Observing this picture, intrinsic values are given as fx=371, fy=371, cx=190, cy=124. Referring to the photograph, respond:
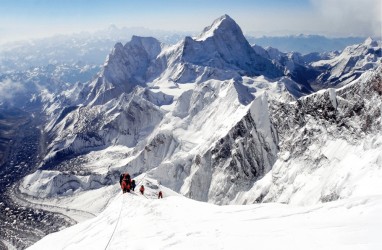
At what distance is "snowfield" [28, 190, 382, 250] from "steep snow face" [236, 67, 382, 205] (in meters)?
33.5

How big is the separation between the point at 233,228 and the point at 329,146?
Answer: 3126 inches

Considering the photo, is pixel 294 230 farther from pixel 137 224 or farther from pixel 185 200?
pixel 185 200

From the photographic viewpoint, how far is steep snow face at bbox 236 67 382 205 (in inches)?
3095

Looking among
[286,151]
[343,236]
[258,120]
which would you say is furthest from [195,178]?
[343,236]

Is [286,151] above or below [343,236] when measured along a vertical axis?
below

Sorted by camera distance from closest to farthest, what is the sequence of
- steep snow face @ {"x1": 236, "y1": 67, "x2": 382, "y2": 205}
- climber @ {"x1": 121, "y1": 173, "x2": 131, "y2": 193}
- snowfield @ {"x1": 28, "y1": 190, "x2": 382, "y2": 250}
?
snowfield @ {"x1": 28, "y1": 190, "x2": 382, "y2": 250} → climber @ {"x1": 121, "y1": 173, "x2": 131, "y2": 193} → steep snow face @ {"x1": 236, "y1": 67, "x2": 382, "y2": 205}

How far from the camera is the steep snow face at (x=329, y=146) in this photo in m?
78.6

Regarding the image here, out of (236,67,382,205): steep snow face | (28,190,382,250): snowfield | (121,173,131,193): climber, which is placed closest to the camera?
(28,190,382,250): snowfield

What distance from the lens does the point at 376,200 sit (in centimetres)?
2780

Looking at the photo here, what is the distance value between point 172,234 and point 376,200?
652 inches

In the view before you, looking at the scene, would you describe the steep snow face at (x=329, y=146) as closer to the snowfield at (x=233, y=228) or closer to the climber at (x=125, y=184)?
the snowfield at (x=233, y=228)

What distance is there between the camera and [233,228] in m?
30.6

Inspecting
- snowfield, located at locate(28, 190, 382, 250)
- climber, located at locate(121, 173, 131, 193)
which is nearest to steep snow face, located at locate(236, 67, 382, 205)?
snowfield, located at locate(28, 190, 382, 250)

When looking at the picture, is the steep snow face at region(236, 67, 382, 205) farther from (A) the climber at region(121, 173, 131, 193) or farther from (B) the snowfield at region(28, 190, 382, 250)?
(A) the climber at region(121, 173, 131, 193)
